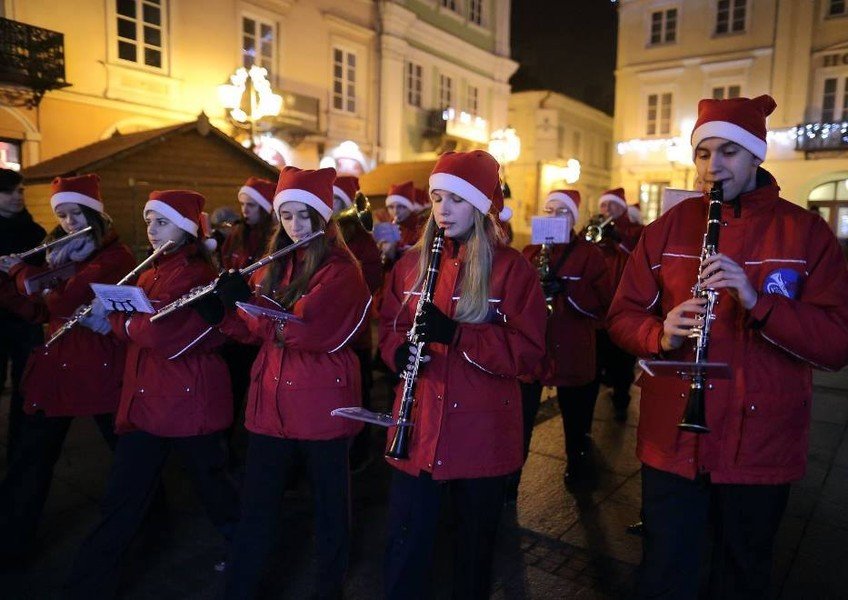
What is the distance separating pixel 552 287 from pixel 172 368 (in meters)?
2.77

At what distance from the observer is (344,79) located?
19.7m

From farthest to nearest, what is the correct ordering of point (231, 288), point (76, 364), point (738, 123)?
point (76, 364), point (231, 288), point (738, 123)

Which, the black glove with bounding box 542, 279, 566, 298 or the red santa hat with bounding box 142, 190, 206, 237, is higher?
the red santa hat with bounding box 142, 190, 206, 237

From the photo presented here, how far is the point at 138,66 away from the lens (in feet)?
47.0

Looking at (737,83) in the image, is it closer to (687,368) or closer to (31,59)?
(31,59)

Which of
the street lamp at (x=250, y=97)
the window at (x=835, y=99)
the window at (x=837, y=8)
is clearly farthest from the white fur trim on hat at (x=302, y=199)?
the window at (x=837, y=8)

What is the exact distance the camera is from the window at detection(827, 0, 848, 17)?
23859 millimetres

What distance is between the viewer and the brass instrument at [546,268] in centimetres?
481

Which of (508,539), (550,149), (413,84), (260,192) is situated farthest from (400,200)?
(550,149)

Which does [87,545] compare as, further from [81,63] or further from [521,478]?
[81,63]

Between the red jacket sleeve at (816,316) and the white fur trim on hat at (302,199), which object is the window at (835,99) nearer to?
the red jacket sleeve at (816,316)

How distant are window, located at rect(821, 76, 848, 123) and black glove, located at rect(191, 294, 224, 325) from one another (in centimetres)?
2799

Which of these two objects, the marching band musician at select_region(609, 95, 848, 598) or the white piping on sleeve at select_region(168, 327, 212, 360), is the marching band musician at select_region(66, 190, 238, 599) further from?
the marching band musician at select_region(609, 95, 848, 598)

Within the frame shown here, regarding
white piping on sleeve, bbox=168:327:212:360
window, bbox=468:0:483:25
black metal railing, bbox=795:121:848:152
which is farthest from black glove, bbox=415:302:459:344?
black metal railing, bbox=795:121:848:152
